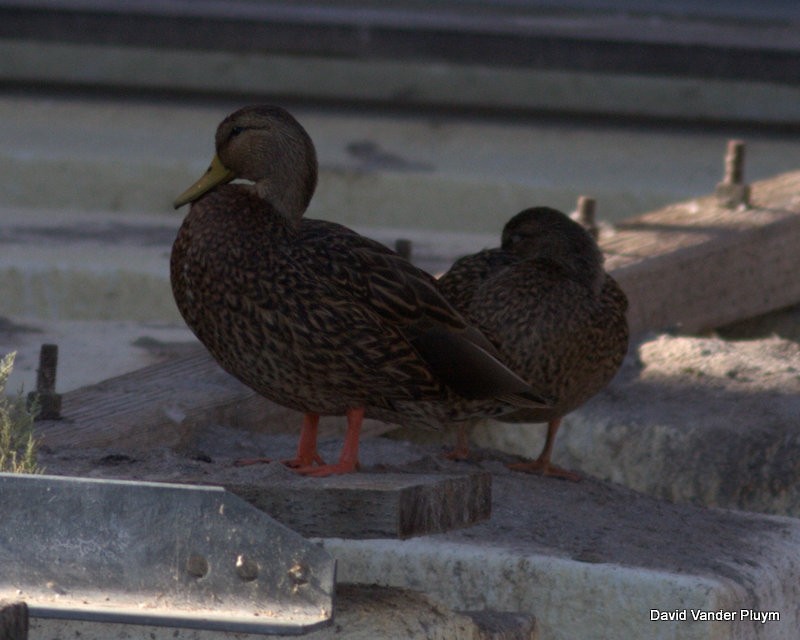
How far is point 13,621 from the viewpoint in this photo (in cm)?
284

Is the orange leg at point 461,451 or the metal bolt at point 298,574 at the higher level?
the orange leg at point 461,451

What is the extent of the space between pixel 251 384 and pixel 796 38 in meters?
8.17

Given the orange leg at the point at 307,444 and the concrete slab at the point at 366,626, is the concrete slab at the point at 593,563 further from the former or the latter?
the concrete slab at the point at 366,626

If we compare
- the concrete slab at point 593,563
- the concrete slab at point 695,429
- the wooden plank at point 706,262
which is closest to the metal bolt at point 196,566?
the concrete slab at point 593,563

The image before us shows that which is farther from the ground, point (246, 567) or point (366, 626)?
point (246, 567)

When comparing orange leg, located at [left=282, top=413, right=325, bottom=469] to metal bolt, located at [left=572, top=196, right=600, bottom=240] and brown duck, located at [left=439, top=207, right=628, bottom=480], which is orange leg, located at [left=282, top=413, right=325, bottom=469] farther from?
metal bolt, located at [left=572, top=196, right=600, bottom=240]

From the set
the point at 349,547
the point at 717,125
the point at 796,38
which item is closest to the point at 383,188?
the point at 717,125

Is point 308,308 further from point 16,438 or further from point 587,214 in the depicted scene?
point 587,214

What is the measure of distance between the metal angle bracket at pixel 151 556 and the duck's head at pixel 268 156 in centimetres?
94

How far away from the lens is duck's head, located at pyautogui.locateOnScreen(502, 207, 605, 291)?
14.8 feet

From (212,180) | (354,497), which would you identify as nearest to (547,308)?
(212,180)

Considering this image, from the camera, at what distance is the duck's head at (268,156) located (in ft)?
12.7

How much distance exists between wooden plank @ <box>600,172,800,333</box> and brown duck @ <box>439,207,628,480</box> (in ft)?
5.58

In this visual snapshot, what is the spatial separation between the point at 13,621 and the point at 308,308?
1059 millimetres
